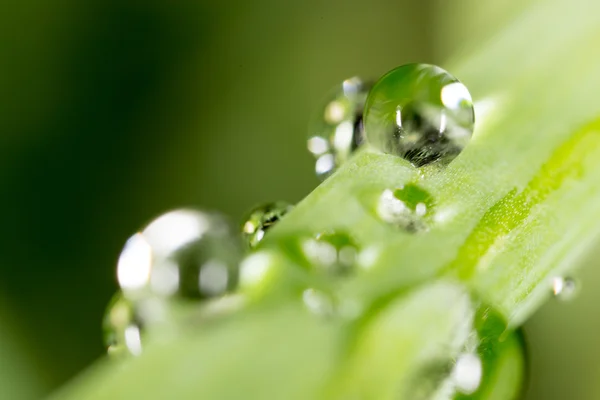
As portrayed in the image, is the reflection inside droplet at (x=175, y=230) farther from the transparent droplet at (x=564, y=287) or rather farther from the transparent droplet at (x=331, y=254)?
the transparent droplet at (x=564, y=287)

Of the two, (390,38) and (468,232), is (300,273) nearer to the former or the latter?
(468,232)

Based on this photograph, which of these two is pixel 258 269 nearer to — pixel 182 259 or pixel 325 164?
pixel 182 259

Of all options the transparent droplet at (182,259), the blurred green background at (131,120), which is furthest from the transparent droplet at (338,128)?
the blurred green background at (131,120)

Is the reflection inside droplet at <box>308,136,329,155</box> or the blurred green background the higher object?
the blurred green background

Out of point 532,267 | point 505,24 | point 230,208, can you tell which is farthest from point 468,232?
point 230,208

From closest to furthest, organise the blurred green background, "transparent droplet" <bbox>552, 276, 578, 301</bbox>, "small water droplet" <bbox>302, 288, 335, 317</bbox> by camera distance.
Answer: "small water droplet" <bbox>302, 288, 335, 317</bbox>
"transparent droplet" <bbox>552, 276, 578, 301</bbox>
the blurred green background

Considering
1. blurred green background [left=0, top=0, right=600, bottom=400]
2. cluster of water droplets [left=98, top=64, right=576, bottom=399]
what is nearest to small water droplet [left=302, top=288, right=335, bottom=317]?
cluster of water droplets [left=98, top=64, right=576, bottom=399]

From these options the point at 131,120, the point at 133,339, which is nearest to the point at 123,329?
the point at 133,339

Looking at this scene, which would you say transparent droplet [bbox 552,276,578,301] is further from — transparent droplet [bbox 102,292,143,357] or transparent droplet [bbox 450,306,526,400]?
transparent droplet [bbox 102,292,143,357]
